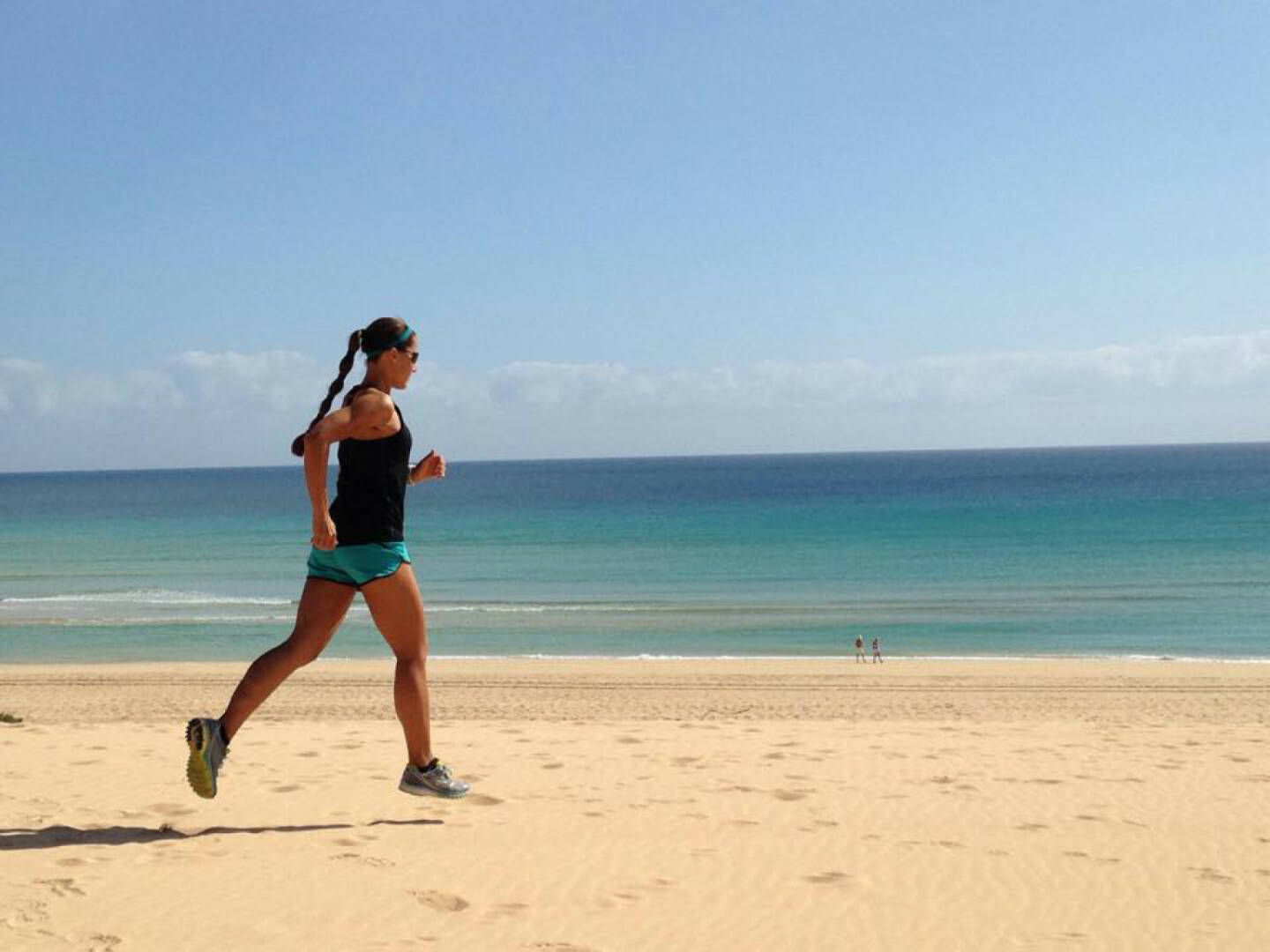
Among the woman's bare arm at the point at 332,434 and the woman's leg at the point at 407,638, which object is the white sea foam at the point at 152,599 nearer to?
the woman's leg at the point at 407,638

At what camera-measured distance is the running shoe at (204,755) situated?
4727mm

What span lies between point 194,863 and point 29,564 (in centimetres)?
4938

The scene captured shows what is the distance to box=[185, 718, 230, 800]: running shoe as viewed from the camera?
15.5 feet

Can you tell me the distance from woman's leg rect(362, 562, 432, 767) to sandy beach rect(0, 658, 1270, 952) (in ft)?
1.35

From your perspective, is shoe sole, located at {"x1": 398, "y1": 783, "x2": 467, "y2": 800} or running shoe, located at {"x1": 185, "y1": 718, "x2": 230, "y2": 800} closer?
running shoe, located at {"x1": 185, "y1": 718, "x2": 230, "y2": 800}

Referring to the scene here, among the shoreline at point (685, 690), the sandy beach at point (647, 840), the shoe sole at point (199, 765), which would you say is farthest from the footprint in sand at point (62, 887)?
the shoreline at point (685, 690)

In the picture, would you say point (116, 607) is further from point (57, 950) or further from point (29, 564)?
point (57, 950)

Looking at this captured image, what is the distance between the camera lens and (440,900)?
159 inches

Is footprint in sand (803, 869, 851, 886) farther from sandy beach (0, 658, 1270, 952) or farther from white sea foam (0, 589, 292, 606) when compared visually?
white sea foam (0, 589, 292, 606)

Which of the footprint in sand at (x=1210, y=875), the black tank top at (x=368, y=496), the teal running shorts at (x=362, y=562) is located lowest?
the footprint in sand at (x=1210, y=875)

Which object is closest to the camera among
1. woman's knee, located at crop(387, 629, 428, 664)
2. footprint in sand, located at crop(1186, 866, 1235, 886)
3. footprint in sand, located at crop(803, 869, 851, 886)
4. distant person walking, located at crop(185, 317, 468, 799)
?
footprint in sand, located at crop(803, 869, 851, 886)

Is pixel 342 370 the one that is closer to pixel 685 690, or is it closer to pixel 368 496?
pixel 368 496

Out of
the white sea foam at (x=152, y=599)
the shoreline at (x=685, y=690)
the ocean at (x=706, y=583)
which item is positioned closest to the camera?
the shoreline at (x=685, y=690)

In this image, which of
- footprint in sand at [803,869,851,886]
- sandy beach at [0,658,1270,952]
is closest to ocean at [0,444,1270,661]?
sandy beach at [0,658,1270,952]
